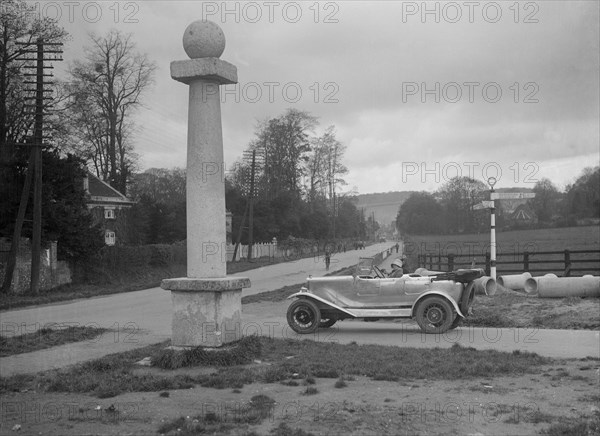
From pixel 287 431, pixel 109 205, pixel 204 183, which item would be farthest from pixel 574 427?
pixel 109 205

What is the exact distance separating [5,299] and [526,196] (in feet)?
59.8

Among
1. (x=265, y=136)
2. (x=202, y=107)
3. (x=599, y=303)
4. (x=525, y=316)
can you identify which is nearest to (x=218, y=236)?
(x=202, y=107)

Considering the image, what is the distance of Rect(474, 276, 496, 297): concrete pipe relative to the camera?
1781cm

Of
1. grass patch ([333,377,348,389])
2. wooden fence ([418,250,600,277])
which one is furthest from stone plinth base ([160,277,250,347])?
wooden fence ([418,250,600,277])

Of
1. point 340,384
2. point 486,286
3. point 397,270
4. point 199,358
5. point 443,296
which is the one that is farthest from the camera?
point 486,286

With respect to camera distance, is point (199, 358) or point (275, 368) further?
point (199, 358)

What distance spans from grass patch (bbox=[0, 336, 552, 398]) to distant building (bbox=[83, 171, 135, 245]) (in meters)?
44.9

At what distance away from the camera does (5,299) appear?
2436 cm

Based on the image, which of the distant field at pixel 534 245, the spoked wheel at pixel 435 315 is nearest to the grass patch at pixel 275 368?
the spoked wheel at pixel 435 315

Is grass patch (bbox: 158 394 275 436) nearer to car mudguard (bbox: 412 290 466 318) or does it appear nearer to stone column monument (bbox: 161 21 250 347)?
stone column monument (bbox: 161 21 250 347)

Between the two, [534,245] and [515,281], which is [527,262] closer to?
[515,281]

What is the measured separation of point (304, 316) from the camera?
13.4m

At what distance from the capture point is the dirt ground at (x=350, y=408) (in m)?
5.77

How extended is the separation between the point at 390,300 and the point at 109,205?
44.7 metres
